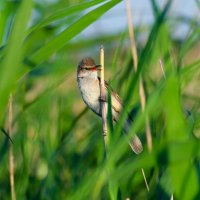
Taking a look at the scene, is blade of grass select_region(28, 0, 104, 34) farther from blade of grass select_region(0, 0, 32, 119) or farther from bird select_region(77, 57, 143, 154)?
bird select_region(77, 57, 143, 154)

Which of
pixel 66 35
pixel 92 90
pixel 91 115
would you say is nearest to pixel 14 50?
pixel 66 35

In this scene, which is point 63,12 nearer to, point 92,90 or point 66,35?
point 66,35

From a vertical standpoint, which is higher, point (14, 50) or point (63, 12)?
point (63, 12)

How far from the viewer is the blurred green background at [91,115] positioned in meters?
1.42

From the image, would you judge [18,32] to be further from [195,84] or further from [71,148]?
[195,84]

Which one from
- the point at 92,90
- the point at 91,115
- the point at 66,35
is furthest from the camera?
the point at 91,115

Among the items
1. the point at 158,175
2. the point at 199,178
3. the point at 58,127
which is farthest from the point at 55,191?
the point at 199,178

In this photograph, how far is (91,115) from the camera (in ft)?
14.5

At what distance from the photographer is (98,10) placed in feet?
5.89

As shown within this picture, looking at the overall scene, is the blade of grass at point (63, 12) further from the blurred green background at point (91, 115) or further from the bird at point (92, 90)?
the bird at point (92, 90)

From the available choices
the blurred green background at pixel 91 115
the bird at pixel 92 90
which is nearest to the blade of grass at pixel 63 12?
the blurred green background at pixel 91 115

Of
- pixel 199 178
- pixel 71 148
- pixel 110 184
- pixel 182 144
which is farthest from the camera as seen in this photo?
pixel 71 148

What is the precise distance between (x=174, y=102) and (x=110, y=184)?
412 mm

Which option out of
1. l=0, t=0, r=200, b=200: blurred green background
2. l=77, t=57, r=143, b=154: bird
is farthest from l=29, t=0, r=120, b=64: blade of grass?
l=77, t=57, r=143, b=154: bird
